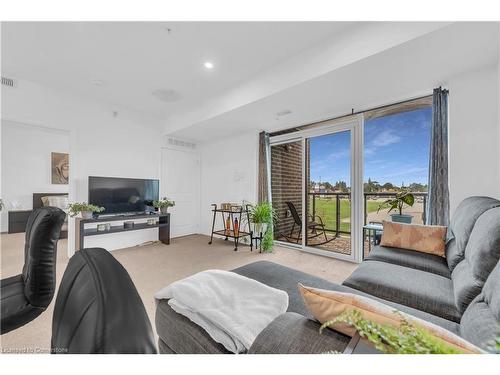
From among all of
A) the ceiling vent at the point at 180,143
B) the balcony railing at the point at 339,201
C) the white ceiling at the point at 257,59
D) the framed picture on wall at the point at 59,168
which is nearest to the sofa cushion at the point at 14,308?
the white ceiling at the point at 257,59

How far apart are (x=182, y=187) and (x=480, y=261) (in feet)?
15.9

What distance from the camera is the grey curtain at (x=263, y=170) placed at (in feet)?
14.2

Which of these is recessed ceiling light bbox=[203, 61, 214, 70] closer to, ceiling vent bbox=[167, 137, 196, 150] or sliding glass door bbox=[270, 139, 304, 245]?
sliding glass door bbox=[270, 139, 304, 245]

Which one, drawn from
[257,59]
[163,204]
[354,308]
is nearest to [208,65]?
[257,59]

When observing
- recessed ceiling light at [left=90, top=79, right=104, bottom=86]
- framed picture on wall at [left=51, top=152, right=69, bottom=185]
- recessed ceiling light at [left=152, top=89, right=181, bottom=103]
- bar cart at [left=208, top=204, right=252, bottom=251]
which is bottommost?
bar cart at [left=208, top=204, right=252, bottom=251]

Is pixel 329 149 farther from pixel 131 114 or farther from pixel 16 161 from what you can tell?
pixel 16 161

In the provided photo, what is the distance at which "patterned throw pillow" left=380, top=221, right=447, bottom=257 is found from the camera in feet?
7.02

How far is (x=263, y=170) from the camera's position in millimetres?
4352

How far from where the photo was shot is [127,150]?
4.31 m

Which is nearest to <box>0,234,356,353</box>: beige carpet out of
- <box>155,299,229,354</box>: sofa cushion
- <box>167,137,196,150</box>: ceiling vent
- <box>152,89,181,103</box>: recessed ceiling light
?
<box>155,299,229,354</box>: sofa cushion

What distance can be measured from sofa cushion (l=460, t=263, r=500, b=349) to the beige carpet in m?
1.79

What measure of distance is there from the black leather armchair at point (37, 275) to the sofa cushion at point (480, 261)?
90.8 inches
